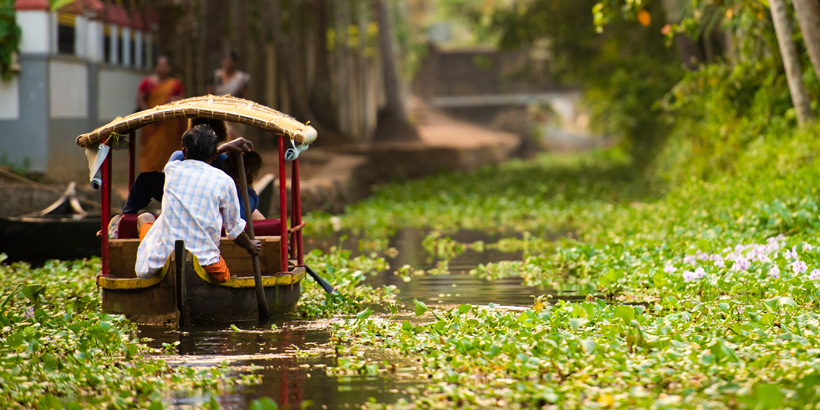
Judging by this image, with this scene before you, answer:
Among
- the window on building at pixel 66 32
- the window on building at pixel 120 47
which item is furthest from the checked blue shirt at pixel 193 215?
the window on building at pixel 120 47

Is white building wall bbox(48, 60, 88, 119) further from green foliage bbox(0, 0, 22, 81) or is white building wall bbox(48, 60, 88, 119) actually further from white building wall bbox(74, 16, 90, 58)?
green foliage bbox(0, 0, 22, 81)

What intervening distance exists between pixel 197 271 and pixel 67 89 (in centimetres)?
890

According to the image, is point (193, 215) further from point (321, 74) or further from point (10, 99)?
point (321, 74)

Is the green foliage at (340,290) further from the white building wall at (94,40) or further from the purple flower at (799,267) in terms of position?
the white building wall at (94,40)

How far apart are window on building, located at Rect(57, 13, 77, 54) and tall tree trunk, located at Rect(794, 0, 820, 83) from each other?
10.1m

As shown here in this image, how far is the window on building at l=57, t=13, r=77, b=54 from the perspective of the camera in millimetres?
15422

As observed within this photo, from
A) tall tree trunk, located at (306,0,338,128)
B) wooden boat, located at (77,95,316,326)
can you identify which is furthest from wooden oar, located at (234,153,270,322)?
tall tree trunk, located at (306,0,338,128)

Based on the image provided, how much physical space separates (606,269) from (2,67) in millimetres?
9171

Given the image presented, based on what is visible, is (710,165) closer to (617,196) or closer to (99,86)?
(617,196)

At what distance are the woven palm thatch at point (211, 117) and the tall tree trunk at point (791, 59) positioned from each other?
23.7 ft

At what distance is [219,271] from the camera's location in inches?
309

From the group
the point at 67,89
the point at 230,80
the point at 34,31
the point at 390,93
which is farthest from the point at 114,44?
the point at 390,93

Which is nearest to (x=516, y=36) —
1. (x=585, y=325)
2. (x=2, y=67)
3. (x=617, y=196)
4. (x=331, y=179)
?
(x=617, y=196)

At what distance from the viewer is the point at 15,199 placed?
13.3 metres
